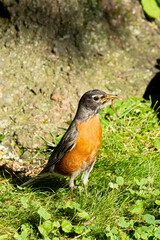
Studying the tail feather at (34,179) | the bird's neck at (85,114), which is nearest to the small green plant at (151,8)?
the bird's neck at (85,114)

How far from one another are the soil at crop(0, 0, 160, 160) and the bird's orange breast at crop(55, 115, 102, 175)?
98 centimetres

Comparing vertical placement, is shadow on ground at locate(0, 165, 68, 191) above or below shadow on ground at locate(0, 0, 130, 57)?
below

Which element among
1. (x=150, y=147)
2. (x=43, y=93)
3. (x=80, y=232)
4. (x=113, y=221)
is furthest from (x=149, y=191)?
(x=43, y=93)

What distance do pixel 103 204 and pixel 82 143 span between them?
59 cm

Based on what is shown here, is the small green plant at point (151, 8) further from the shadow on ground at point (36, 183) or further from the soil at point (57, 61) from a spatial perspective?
the shadow on ground at point (36, 183)

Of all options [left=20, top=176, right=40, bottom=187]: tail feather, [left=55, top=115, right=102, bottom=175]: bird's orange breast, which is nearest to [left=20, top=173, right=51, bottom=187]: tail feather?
[left=20, top=176, right=40, bottom=187]: tail feather

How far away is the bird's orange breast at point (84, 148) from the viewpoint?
3.38 meters

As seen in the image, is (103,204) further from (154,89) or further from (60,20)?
(60,20)

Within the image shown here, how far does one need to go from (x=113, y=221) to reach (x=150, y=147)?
1496 mm

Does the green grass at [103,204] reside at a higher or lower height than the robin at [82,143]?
lower

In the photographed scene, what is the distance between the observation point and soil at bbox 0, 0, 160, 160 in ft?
15.1

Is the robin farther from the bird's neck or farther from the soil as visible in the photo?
the soil

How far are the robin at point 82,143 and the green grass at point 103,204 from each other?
21cm

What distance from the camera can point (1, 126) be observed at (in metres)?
4.51
